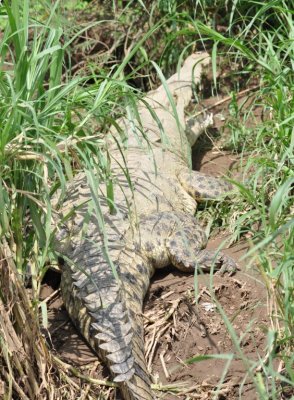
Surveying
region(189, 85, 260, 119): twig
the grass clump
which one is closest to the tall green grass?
region(189, 85, 260, 119): twig

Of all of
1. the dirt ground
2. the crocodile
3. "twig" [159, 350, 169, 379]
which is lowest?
"twig" [159, 350, 169, 379]

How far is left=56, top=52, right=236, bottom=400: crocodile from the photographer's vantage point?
4.34 metres

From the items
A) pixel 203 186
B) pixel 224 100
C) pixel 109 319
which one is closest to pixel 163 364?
pixel 109 319

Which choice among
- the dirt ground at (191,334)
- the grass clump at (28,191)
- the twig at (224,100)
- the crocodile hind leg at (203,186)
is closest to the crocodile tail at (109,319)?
the dirt ground at (191,334)

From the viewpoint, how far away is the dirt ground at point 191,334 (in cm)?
446

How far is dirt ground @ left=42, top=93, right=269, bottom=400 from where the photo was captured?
4.46 metres

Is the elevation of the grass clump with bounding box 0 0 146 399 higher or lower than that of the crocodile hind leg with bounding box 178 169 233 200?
higher

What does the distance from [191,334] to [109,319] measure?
586 millimetres

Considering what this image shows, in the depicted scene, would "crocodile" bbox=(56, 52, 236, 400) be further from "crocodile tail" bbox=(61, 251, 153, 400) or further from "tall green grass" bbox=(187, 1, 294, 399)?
"tall green grass" bbox=(187, 1, 294, 399)

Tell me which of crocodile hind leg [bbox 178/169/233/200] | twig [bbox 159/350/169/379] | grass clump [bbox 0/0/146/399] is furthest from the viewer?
crocodile hind leg [bbox 178/169/233/200]

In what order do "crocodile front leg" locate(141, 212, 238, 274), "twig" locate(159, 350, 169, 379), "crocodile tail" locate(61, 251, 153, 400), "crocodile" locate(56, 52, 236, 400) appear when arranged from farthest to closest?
"crocodile front leg" locate(141, 212, 238, 274) → "twig" locate(159, 350, 169, 379) → "crocodile" locate(56, 52, 236, 400) → "crocodile tail" locate(61, 251, 153, 400)

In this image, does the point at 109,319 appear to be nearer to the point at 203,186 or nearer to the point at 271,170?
the point at 271,170

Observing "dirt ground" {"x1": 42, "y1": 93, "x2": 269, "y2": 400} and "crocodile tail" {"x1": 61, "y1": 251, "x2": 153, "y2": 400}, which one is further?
"dirt ground" {"x1": 42, "y1": 93, "x2": 269, "y2": 400}

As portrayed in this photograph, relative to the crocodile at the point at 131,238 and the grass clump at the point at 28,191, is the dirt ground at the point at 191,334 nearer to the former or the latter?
the crocodile at the point at 131,238
